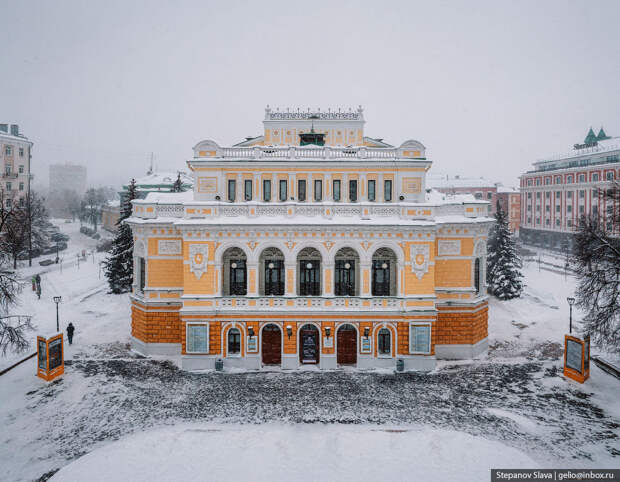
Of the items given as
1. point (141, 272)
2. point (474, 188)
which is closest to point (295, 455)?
point (141, 272)

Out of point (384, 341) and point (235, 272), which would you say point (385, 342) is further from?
point (235, 272)

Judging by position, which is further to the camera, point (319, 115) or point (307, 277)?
point (319, 115)

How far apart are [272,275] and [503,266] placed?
81.8ft

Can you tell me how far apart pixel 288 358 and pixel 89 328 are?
16866 millimetres

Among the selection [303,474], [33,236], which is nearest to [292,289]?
[303,474]

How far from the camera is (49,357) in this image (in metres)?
20.6

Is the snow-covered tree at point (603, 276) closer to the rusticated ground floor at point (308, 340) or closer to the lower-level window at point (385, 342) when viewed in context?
the rusticated ground floor at point (308, 340)

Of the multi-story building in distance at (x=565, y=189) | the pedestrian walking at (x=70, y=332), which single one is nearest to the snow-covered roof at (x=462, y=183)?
the multi-story building in distance at (x=565, y=189)

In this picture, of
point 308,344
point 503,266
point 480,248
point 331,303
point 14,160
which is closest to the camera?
point 331,303

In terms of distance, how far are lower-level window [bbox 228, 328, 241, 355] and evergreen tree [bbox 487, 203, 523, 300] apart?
26.4 metres

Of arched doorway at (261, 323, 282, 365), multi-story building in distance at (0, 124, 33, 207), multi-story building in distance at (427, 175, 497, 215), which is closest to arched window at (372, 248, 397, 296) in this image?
arched doorway at (261, 323, 282, 365)

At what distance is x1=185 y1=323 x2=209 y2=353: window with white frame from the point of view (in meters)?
22.8

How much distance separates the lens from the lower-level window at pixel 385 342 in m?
23.2

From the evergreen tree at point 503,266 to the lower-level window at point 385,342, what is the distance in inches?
776
